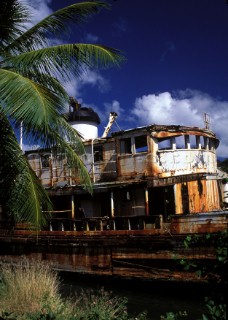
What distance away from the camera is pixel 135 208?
52.7 feet

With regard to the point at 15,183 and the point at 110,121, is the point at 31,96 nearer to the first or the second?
Answer: the point at 15,183

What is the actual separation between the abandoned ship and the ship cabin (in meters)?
0.04

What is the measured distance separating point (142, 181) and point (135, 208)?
5.97ft

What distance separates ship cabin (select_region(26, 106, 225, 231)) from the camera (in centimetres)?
1516

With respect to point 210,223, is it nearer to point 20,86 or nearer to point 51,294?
point 51,294

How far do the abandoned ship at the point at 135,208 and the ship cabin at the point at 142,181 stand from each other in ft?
0.14

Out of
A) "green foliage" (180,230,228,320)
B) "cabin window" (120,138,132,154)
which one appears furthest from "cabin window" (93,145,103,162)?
"green foliage" (180,230,228,320)

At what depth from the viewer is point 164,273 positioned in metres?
12.4

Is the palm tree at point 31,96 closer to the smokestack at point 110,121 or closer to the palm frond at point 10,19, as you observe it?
the palm frond at point 10,19

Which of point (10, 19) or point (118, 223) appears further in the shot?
point (118, 223)

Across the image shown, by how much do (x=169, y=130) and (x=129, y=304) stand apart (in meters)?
7.57

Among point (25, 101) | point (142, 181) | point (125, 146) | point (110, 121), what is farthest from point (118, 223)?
point (25, 101)

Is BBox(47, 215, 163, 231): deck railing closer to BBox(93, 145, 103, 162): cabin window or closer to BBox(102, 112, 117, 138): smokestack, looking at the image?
BBox(93, 145, 103, 162): cabin window

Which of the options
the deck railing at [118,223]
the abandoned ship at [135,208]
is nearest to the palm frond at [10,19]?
the abandoned ship at [135,208]
